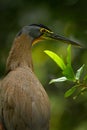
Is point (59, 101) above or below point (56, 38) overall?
below

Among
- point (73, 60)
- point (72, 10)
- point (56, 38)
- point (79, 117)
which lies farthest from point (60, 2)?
point (56, 38)

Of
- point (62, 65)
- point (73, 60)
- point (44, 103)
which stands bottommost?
point (73, 60)

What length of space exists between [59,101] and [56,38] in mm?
1742

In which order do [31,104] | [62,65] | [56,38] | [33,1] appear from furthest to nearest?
[33,1]
[56,38]
[31,104]
[62,65]

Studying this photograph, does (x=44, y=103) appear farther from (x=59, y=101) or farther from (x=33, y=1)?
(x=33, y=1)

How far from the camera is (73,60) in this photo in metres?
7.93

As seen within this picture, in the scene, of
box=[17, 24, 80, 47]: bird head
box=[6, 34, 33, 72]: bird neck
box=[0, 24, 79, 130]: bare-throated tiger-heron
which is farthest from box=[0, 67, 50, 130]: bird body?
box=[17, 24, 80, 47]: bird head

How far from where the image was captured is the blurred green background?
789 centimetres

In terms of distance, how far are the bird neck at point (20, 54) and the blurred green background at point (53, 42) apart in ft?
4.16

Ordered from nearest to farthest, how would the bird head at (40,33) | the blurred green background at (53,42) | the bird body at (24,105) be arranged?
the bird body at (24,105) < the bird head at (40,33) < the blurred green background at (53,42)

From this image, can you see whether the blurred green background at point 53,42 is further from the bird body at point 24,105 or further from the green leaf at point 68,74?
the green leaf at point 68,74

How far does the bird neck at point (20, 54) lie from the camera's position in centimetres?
643

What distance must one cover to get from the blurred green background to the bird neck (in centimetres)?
127

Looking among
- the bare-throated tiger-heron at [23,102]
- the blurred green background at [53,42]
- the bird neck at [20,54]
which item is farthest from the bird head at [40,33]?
the blurred green background at [53,42]
